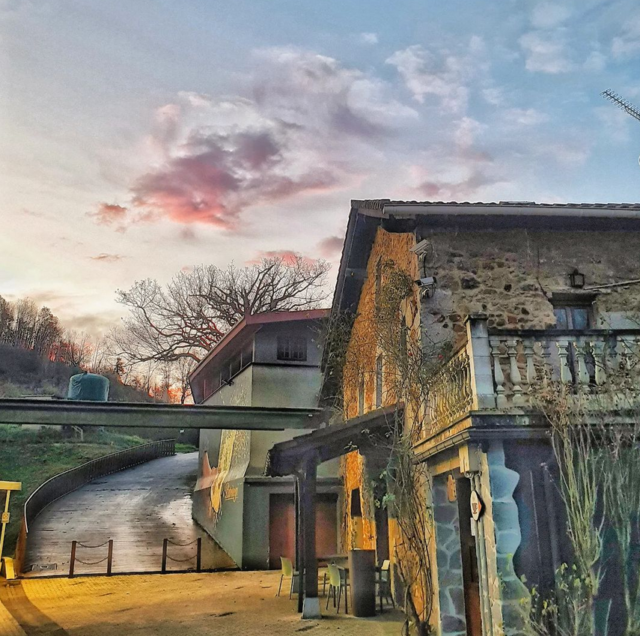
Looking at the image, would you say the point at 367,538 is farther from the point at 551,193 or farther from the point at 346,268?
the point at 551,193

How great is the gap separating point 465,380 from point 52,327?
6047cm

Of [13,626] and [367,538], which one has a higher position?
[367,538]

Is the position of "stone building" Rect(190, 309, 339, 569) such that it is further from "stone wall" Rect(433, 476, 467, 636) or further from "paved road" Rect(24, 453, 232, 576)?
"stone wall" Rect(433, 476, 467, 636)

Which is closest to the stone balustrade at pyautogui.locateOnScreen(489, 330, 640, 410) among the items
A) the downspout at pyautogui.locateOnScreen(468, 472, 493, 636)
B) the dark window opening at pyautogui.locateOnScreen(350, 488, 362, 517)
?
the downspout at pyautogui.locateOnScreen(468, 472, 493, 636)

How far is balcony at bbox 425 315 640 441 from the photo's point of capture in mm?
5797

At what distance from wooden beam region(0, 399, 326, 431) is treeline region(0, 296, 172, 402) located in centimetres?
3401

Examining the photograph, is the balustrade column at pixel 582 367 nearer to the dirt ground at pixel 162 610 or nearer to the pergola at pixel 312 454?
the pergola at pixel 312 454

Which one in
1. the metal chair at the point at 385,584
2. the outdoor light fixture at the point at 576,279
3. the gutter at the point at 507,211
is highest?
the gutter at the point at 507,211

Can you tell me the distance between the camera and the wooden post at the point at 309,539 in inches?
362

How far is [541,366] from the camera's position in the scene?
5996 millimetres

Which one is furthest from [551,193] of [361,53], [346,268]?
[361,53]

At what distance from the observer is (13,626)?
8984mm

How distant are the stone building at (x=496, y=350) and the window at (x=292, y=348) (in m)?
5.82

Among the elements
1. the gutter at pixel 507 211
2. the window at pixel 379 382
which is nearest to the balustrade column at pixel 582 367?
the gutter at pixel 507 211
